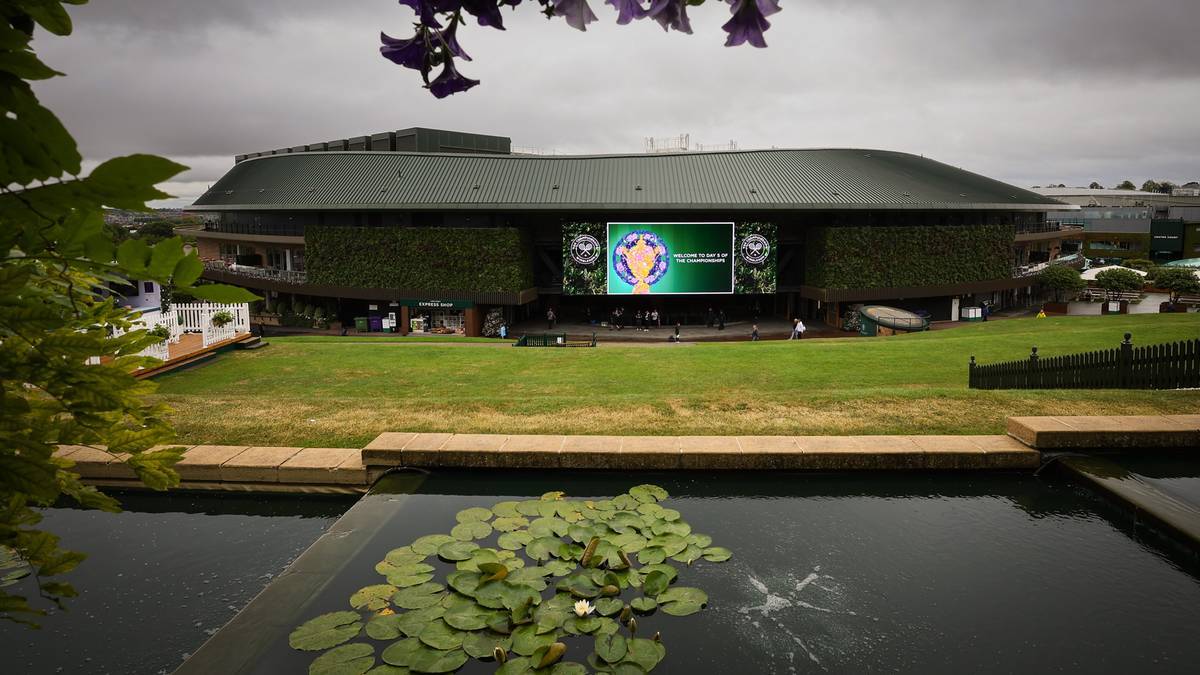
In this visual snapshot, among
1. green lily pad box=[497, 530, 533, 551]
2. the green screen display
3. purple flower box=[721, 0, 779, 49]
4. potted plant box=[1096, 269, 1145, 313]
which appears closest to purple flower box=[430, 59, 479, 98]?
purple flower box=[721, 0, 779, 49]

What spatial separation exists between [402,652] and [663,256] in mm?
40929

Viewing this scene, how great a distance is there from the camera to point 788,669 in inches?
225

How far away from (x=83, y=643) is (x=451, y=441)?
4695 mm

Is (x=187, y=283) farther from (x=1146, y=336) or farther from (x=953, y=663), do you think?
(x=1146, y=336)

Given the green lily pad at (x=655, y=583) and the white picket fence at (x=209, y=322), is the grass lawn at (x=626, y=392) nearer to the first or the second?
the white picket fence at (x=209, y=322)

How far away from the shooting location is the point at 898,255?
1861 inches

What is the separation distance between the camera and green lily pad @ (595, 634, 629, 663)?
227 inches

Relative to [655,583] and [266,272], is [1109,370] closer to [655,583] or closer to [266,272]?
[655,583]

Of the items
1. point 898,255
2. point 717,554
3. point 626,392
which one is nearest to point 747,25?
point 717,554

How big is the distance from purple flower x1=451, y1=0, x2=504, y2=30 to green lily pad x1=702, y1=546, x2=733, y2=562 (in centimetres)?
642

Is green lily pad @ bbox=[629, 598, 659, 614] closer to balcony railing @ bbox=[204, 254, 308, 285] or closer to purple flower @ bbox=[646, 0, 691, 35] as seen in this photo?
purple flower @ bbox=[646, 0, 691, 35]

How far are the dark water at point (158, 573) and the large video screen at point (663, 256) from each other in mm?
37324

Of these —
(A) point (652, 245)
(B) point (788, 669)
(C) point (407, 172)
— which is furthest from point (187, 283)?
(C) point (407, 172)

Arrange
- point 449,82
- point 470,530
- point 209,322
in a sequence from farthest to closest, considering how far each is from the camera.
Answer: point 209,322, point 470,530, point 449,82
